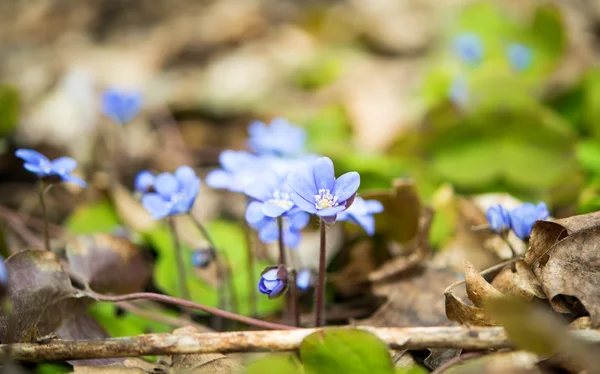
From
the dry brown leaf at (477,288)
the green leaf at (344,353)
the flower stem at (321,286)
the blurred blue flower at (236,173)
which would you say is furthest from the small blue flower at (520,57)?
the green leaf at (344,353)

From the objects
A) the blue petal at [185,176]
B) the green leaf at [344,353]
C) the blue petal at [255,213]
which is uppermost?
the blue petal at [185,176]

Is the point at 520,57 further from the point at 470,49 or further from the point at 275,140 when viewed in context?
the point at 275,140

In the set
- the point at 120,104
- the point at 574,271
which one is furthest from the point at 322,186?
the point at 120,104

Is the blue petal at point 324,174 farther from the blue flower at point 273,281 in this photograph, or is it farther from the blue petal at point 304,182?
the blue flower at point 273,281

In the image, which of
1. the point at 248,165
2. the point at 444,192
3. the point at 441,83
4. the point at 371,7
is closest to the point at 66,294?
the point at 248,165

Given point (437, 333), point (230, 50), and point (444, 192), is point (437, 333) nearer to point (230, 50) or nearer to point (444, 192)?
point (444, 192)

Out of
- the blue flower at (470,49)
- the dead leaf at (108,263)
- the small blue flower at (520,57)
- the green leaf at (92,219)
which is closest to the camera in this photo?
the dead leaf at (108,263)

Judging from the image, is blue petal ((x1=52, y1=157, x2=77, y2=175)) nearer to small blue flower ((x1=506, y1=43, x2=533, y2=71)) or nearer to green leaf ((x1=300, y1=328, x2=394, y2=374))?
green leaf ((x1=300, y1=328, x2=394, y2=374))
